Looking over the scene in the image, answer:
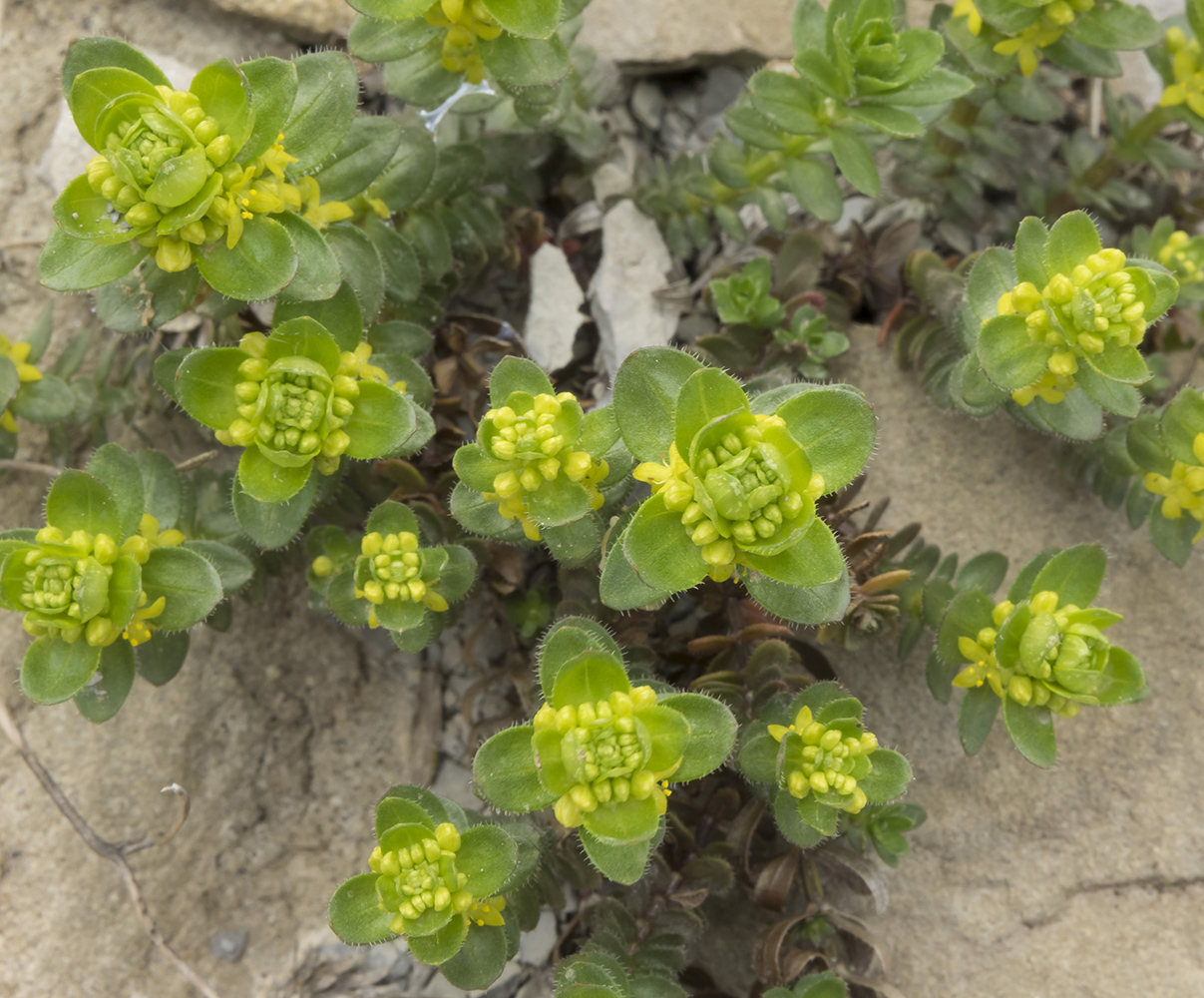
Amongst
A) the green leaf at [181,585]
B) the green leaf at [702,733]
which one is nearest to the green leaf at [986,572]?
the green leaf at [702,733]

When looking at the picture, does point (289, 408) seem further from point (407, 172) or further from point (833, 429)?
point (833, 429)

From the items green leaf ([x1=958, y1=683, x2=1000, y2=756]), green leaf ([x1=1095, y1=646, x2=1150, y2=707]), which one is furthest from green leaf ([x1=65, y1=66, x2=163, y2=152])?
green leaf ([x1=1095, y1=646, x2=1150, y2=707])

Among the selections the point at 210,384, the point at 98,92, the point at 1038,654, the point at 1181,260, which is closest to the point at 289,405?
the point at 210,384

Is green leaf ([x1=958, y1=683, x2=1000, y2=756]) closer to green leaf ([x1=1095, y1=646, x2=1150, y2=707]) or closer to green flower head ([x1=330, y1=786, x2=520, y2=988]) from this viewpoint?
green leaf ([x1=1095, y1=646, x2=1150, y2=707])

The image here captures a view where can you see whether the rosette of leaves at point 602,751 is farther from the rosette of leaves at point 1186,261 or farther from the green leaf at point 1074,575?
the rosette of leaves at point 1186,261

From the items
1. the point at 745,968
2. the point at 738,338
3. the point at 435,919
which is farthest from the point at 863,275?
the point at 435,919
